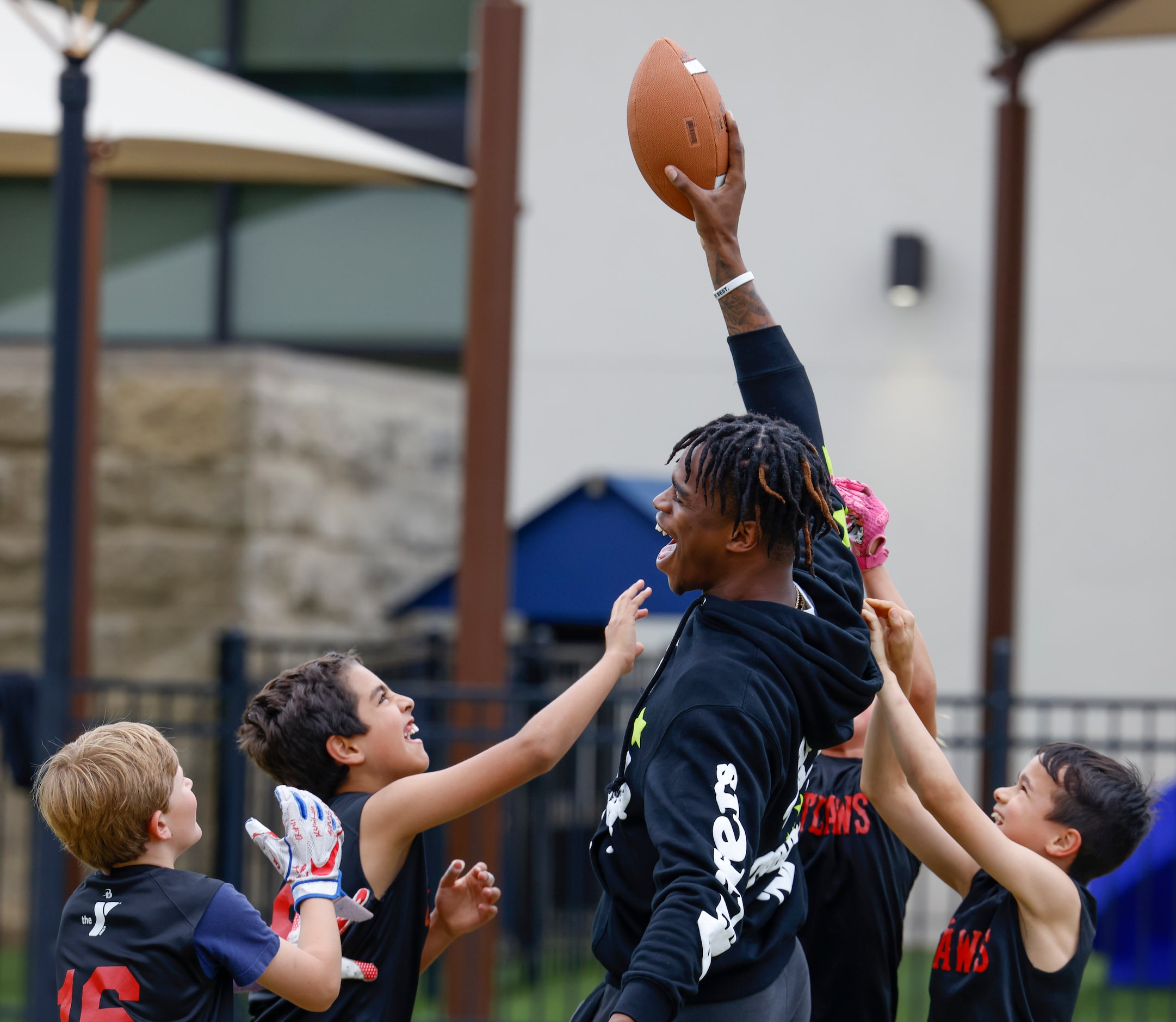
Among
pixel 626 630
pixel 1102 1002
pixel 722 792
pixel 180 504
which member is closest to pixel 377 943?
pixel 626 630

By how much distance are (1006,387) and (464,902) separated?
4.93 m

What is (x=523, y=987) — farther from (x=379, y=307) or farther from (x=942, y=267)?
(x=942, y=267)

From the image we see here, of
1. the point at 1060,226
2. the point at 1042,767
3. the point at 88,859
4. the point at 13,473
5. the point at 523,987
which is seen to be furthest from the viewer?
the point at 1060,226

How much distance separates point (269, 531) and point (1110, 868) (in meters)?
5.77

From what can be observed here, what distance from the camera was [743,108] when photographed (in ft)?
29.1

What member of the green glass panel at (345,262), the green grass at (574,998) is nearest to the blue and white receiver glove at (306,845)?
the green grass at (574,998)

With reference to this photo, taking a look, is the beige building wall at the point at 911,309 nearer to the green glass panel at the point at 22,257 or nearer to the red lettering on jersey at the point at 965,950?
the green glass panel at the point at 22,257

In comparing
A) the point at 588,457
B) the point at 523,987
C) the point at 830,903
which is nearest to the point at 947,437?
the point at 588,457

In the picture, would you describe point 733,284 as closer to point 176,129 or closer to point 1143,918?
point 176,129

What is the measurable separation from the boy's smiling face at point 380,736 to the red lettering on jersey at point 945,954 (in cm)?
95

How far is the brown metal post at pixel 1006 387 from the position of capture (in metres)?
6.90

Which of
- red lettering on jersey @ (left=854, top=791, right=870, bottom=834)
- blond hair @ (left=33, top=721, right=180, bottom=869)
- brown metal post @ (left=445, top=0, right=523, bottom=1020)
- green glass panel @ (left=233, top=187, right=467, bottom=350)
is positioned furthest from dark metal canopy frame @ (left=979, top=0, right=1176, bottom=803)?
blond hair @ (left=33, top=721, right=180, bottom=869)

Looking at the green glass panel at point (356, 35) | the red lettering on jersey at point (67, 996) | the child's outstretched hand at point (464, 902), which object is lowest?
the red lettering on jersey at point (67, 996)

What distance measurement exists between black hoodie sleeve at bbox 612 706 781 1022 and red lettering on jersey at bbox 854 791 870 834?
729 mm
